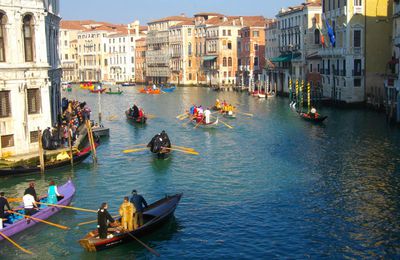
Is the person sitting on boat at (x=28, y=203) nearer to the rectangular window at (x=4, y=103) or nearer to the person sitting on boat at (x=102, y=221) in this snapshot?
the person sitting on boat at (x=102, y=221)

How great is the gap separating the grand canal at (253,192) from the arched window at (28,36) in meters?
Answer: 4.08

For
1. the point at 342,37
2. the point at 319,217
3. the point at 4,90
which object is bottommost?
the point at 319,217

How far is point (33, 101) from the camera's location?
65.6 ft

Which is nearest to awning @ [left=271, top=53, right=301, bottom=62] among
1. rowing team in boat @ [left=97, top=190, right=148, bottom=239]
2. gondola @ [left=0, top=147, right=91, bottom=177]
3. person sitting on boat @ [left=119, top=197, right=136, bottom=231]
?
gondola @ [left=0, top=147, right=91, bottom=177]

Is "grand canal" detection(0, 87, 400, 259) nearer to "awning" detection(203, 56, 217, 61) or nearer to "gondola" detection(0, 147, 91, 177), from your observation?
"gondola" detection(0, 147, 91, 177)

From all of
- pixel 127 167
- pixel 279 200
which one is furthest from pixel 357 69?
pixel 279 200

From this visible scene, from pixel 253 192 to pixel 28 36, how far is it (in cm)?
920

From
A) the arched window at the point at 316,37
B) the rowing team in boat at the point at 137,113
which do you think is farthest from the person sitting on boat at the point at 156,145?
the arched window at the point at 316,37

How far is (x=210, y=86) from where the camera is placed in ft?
258

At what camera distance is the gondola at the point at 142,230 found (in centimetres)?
1187

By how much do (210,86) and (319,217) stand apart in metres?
64.8

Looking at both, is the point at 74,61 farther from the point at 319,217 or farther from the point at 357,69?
the point at 319,217

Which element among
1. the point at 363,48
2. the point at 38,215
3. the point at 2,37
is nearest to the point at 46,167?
the point at 2,37

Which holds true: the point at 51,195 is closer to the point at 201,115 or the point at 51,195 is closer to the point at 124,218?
the point at 124,218
